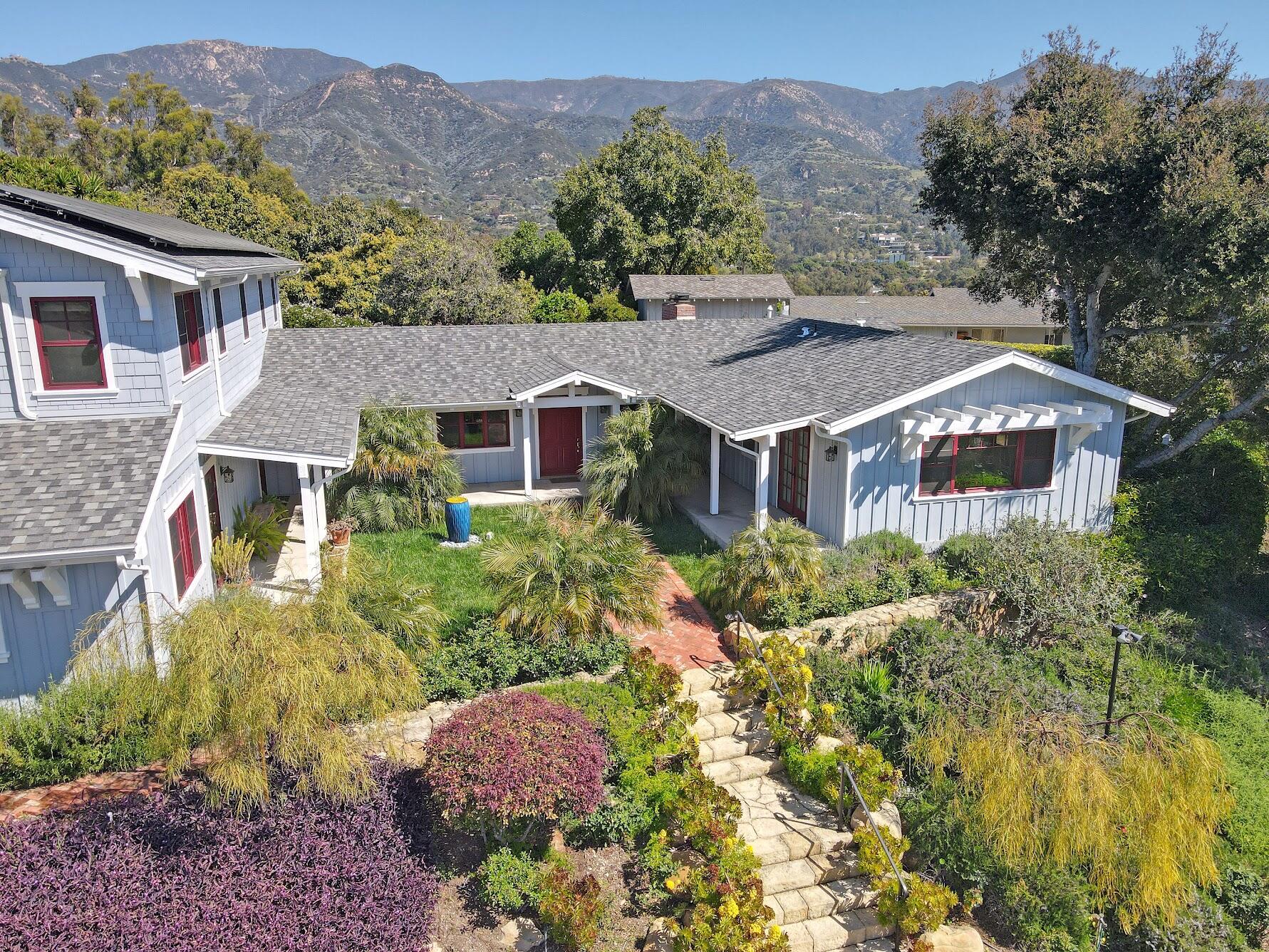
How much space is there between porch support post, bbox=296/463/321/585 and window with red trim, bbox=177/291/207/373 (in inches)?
85.9

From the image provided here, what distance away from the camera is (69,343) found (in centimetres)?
1041

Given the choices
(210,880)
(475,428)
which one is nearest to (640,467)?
(475,428)

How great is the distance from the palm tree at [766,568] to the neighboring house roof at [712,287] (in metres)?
26.9

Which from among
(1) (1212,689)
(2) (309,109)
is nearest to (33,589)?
(1) (1212,689)

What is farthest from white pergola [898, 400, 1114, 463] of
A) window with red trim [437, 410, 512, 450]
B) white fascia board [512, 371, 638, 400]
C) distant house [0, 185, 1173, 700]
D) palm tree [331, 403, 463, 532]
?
window with red trim [437, 410, 512, 450]

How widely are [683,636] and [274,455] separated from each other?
22.1ft

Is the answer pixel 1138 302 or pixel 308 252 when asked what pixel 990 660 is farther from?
pixel 308 252

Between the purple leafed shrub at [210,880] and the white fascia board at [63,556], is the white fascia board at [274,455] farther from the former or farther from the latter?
the purple leafed shrub at [210,880]

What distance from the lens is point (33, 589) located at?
9203mm

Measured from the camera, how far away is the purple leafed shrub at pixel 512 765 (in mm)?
7488

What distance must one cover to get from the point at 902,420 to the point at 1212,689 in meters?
5.97

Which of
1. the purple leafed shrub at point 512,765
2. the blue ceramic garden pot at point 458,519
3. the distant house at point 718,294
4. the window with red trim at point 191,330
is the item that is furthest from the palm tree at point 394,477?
the distant house at point 718,294

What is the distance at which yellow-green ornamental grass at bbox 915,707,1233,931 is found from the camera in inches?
278

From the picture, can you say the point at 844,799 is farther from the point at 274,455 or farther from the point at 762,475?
the point at 274,455
